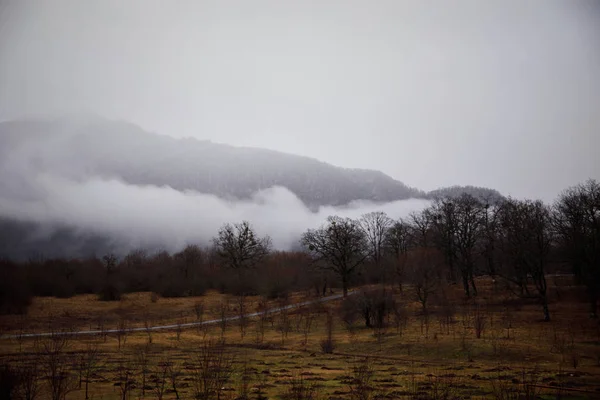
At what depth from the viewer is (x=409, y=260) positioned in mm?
42688

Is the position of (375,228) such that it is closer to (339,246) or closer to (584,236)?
(339,246)

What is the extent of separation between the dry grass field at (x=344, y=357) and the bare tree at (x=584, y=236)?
9.23 ft

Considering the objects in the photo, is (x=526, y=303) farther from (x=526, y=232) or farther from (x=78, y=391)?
(x=78, y=391)

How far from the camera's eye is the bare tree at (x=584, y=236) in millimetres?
30953

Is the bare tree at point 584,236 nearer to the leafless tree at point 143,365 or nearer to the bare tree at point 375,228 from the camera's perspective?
the bare tree at point 375,228

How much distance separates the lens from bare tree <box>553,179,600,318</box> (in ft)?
102

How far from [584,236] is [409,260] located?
16.4 metres

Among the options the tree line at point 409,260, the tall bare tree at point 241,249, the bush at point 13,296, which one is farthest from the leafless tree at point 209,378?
the tall bare tree at point 241,249

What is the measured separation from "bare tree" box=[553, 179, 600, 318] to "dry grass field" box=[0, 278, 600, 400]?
9.23ft

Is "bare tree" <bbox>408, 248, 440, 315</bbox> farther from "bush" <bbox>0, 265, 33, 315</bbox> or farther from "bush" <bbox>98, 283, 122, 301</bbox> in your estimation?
"bush" <bbox>98, 283, 122, 301</bbox>

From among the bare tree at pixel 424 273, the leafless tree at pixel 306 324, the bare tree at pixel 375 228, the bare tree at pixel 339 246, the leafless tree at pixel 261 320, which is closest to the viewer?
the leafless tree at pixel 306 324

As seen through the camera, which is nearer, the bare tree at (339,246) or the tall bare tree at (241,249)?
the bare tree at (339,246)

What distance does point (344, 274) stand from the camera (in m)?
55.6

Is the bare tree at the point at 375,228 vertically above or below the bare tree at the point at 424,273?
above
